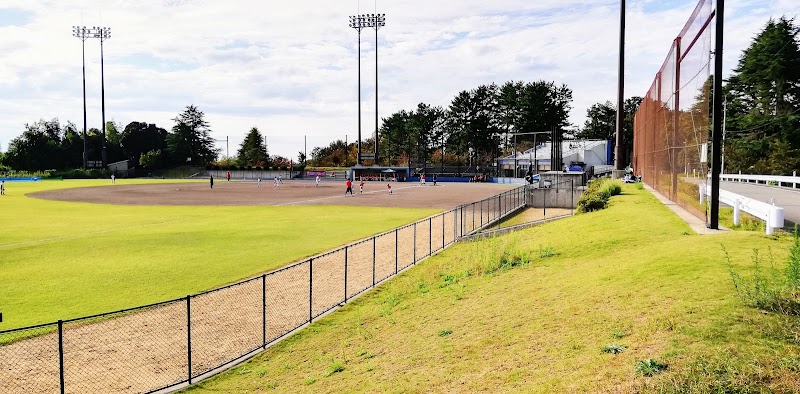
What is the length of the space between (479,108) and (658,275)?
128 metres

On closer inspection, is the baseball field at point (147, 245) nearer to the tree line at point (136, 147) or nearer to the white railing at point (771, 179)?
the white railing at point (771, 179)

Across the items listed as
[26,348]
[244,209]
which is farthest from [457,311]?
[244,209]

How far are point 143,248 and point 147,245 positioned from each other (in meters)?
0.92

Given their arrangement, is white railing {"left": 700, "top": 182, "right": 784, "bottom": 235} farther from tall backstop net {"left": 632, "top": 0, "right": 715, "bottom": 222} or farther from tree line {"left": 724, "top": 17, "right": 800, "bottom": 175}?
tree line {"left": 724, "top": 17, "right": 800, "bottom": 175}

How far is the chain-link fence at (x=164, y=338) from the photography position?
1063cm

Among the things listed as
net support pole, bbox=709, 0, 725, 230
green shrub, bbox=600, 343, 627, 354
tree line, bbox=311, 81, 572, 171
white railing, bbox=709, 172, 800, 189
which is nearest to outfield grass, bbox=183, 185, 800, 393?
green shrub, bbox=600, 343, 627, 354

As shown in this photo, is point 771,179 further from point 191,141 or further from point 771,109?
point 191,141

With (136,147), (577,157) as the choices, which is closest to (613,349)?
(577,157)

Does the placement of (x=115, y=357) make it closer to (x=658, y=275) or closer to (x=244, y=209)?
(x=658, y=275)

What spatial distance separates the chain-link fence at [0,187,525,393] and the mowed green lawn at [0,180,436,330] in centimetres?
127

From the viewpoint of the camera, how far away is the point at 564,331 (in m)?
9.13

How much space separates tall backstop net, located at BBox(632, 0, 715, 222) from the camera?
1542 centimetres

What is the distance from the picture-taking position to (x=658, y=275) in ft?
35.8

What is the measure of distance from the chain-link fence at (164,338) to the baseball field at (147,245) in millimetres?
1209
